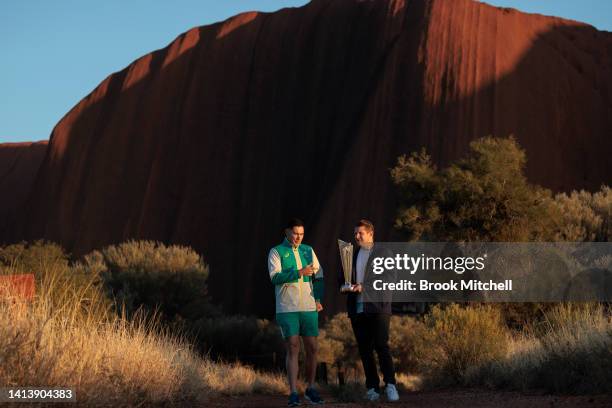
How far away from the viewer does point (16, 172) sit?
105562 mm

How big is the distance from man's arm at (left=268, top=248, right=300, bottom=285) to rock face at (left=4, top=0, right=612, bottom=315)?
1286 inches

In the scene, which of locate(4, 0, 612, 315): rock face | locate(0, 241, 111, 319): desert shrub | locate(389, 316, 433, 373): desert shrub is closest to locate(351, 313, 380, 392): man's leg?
locate(0, 241, 111, 319): desert shrub

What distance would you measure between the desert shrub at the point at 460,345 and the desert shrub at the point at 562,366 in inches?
16.4

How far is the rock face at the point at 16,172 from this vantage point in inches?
3830

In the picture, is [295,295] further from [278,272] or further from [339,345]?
[339,345]

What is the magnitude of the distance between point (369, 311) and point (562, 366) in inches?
103

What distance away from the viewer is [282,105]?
5669 centimetres

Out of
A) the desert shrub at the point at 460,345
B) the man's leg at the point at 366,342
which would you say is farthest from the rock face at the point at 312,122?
the man's leg at the point at 366,342

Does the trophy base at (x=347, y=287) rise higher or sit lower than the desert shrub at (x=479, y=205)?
lower

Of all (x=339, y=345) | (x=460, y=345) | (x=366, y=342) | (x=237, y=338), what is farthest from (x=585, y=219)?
(x=366, y=342)

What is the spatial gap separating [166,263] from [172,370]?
27.3m

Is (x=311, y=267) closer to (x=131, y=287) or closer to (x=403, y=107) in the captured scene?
(x=131, y=287)

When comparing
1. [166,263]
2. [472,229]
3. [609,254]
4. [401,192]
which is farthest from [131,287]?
[609,254]

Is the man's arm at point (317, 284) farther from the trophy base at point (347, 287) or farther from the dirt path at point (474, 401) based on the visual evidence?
the dirt path at point (474, 401)
